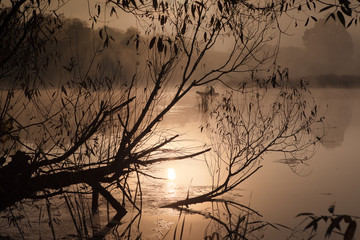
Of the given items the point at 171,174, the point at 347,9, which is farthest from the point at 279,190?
the point at 347,9

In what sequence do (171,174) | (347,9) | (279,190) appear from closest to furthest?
1. (347,9)
2. (279,190)
3. (171,174)

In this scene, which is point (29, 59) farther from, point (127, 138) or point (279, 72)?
point (279, 72)

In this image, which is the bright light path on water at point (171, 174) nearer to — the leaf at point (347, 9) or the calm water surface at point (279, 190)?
the calm water surface at point (279, 190)

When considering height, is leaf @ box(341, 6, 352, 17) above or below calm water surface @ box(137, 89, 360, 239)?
above

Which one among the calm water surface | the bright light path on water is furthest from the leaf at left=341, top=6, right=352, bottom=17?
the bright light path on water

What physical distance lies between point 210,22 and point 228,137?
3.90 m

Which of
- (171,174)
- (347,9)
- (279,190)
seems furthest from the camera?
(171,174)

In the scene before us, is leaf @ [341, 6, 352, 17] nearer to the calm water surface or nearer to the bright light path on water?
the calm water surface

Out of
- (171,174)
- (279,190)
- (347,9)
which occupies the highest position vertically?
(347,9)

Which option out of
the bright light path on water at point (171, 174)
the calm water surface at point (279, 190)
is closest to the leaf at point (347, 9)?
the calm water surface at point (279, 190)

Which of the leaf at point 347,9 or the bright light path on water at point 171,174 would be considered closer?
the leaf at point 347,9

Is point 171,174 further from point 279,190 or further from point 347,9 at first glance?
point 347,9

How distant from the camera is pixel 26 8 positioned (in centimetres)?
634

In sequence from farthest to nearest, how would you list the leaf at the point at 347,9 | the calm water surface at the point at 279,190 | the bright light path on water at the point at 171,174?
1. the bright light path on water at the point at 171,174
2. the calm water surface at the point at 279,190
3. the leaf at the point at 347,9
